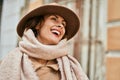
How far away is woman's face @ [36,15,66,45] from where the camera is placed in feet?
4.17

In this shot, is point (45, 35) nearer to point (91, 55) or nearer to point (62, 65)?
point (62, 65)

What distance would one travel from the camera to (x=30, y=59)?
1.26m

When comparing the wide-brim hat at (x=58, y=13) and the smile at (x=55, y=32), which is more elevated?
the wide-brim hat at (x=58, y=13)

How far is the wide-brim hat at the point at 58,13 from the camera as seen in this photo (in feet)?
4.38

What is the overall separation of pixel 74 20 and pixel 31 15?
20cm

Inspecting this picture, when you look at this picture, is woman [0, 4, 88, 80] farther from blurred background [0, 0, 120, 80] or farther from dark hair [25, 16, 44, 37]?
blurred background [0, 0, 120, 80]

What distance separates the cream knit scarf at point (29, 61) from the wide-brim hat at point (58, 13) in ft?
0.28

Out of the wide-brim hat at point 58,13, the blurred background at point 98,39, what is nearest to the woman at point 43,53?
the wide-brim hat at point 58,13

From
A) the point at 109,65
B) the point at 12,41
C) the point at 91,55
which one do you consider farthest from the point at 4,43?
the point at 109,65

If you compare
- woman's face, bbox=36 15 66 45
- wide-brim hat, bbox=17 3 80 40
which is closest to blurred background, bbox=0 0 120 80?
wide-brim hat, bbox=17 3 80 40

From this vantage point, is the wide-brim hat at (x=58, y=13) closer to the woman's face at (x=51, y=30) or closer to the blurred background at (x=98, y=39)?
the woman's face at (x=51, y=30)

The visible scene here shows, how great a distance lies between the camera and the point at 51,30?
128 cm

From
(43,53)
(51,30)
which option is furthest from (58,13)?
(43,53)

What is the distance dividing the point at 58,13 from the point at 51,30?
0.35 ft
